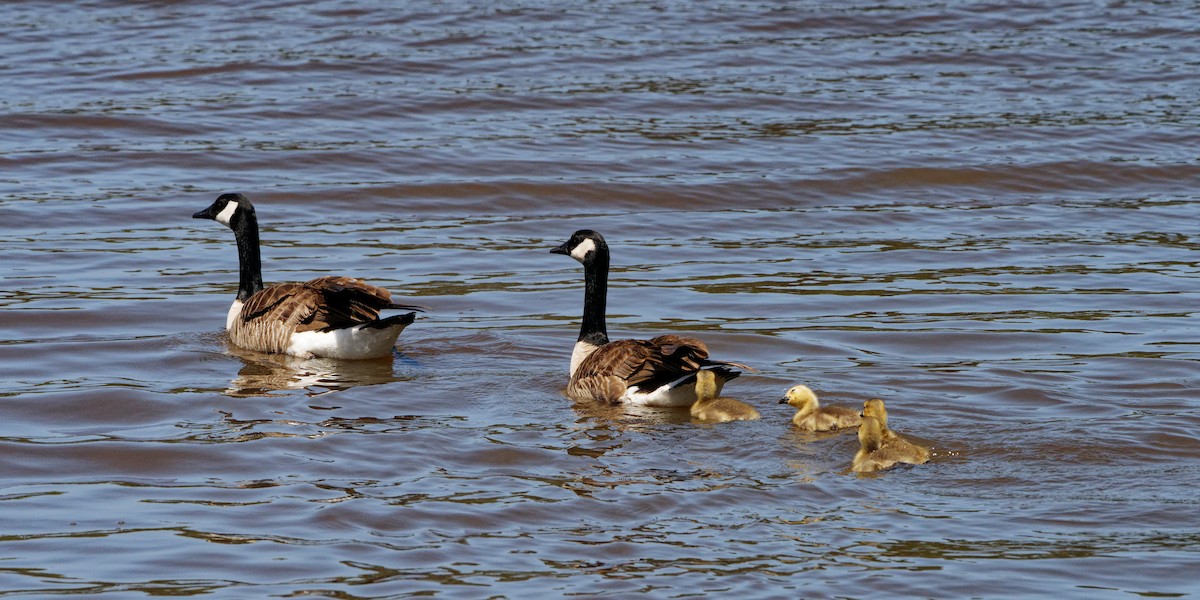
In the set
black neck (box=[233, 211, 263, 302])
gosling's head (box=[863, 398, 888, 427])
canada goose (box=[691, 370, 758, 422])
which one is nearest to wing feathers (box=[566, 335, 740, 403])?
canada goose (box=[691, 370, 758, 422])

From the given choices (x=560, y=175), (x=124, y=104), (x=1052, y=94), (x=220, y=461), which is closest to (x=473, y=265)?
(x=560, y=175)

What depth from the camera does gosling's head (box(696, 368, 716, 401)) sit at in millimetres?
9422

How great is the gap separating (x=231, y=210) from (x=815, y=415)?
5710 mm

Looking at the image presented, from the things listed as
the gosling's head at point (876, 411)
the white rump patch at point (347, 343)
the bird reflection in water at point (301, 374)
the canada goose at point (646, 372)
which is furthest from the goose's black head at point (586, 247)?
the gosling's head at point (876, 411)

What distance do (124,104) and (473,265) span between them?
910cm

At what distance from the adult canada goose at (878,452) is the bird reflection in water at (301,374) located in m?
3.59

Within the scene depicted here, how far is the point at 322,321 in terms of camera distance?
36.9 ft

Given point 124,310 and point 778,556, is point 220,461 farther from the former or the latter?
point 124,310

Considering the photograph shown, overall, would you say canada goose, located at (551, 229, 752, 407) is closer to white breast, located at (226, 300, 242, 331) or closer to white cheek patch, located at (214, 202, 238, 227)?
white breast, located at (226, 300, 242, 331)

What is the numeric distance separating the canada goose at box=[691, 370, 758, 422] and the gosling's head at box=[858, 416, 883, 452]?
1.10 metres

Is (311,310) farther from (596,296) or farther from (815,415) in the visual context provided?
(815,415)

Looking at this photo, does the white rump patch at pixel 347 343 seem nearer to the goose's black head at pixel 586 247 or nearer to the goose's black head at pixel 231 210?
the goose's black head at pixel 586 247

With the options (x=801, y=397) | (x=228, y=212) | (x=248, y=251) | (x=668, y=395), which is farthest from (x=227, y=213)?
(x=801, y=397)

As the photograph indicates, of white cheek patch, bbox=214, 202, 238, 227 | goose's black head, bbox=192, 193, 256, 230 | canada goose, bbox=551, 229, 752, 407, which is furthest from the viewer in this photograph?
white cheek patch, bbox=214, 202, 238, 227
